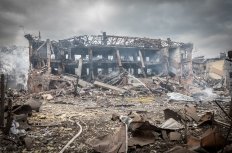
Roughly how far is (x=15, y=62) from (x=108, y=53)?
68.6 ft

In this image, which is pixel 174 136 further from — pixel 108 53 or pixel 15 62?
pixel 15 62

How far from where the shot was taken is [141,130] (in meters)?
5.14

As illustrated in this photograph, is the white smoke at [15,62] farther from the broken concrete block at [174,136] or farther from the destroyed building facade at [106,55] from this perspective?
the broken concrete block at [174,136]

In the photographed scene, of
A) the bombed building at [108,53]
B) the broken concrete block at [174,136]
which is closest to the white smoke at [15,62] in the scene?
the bombed building at [108,53]

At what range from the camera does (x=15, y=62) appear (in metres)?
42.2

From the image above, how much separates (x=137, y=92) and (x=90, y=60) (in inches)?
389

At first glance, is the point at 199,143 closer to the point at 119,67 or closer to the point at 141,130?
the point at 141,130

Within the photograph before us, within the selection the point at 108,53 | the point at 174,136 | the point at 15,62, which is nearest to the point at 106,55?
the point at 108,53

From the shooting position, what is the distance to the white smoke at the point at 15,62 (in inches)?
1571

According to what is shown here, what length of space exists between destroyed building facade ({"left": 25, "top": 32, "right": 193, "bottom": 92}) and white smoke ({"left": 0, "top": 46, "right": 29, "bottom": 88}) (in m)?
14.5

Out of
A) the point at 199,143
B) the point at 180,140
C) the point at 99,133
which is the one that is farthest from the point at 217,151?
the point at 99,133

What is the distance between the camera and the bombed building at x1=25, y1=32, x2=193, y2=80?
1036 inches

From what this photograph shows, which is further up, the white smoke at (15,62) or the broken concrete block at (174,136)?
the white smoke at (15,62)

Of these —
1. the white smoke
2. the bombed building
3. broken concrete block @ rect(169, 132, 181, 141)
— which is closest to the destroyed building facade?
the bombed building
